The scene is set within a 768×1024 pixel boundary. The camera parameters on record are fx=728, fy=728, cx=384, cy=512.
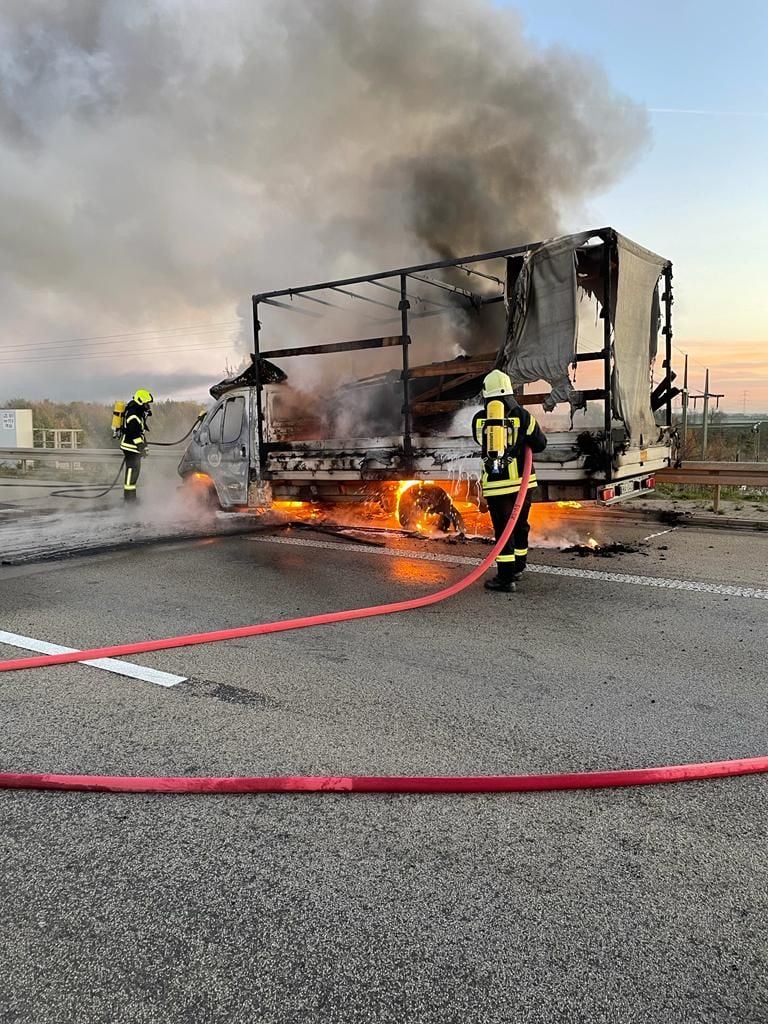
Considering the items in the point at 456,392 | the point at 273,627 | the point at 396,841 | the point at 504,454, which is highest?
the point at 456,392

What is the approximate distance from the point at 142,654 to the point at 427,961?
9.63 feet

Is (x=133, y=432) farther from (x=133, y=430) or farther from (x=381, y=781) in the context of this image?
(x=381, y=781)

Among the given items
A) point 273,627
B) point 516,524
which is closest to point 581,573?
point 516,524

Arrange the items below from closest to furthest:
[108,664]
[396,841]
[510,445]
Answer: [396,841] < [108,664] < [510,445]

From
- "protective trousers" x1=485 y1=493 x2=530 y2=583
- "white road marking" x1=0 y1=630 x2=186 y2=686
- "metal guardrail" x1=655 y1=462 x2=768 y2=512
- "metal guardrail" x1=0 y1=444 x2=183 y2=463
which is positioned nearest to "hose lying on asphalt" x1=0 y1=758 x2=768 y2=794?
"white road marking" x1=0 y1=630 x2=186 y2=686

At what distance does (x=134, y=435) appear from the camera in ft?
35.7

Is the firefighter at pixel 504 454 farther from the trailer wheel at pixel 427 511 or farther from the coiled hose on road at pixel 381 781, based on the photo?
the coiled hose on road at pixel 381 781

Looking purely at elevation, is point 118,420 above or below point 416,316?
below

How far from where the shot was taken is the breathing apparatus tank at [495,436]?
578 cm

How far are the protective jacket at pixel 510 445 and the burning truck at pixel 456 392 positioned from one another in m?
0.77

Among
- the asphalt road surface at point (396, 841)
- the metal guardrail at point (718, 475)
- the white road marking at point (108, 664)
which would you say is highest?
the metal guardrail at point (718, 475)

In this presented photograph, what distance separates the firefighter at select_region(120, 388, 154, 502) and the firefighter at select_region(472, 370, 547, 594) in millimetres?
6579

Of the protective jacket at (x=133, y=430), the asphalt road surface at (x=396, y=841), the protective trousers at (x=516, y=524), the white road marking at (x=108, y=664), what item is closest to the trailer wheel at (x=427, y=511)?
the protective trousers at (x=516, y=524)

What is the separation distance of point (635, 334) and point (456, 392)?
2.57 meters
